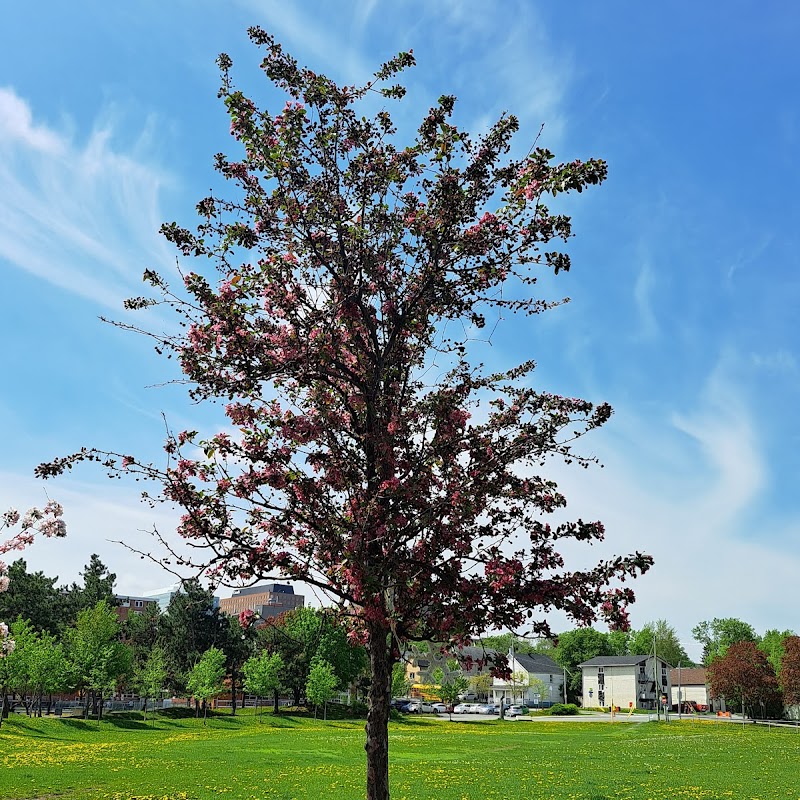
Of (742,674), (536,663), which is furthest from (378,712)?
(536,663)

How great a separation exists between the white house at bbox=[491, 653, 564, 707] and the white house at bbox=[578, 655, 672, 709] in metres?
6.60

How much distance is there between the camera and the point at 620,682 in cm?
10025

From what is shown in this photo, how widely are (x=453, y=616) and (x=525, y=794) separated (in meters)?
14.1

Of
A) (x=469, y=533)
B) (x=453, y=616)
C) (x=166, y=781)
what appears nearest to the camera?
(x=453, y=616)

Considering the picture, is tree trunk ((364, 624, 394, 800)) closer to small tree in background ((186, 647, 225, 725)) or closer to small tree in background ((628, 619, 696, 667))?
small tree in background ((186, 647, 225, 725))

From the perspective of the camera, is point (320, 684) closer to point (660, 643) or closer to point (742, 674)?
point (742, 674)

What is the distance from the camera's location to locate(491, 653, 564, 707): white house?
102375mm

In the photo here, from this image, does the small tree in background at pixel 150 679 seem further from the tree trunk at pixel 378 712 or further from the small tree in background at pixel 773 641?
the small tree in background at pixel 773 641

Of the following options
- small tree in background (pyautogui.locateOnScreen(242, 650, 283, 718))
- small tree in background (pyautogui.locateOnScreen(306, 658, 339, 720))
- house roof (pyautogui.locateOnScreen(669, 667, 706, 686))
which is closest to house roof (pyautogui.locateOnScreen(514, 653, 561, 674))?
house roof (pyautogui.locateOnScreen(669, 667, 706, 686))

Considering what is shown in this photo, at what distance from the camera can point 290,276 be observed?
9086mm

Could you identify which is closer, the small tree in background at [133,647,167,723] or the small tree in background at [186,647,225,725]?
the small tree in background at [133,647,167,723]

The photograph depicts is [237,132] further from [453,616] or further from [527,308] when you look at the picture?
[453,616]

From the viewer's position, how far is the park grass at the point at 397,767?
19.6 meters

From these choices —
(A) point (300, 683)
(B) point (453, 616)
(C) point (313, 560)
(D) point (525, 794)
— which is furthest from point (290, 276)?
(A) point (300, 683)
